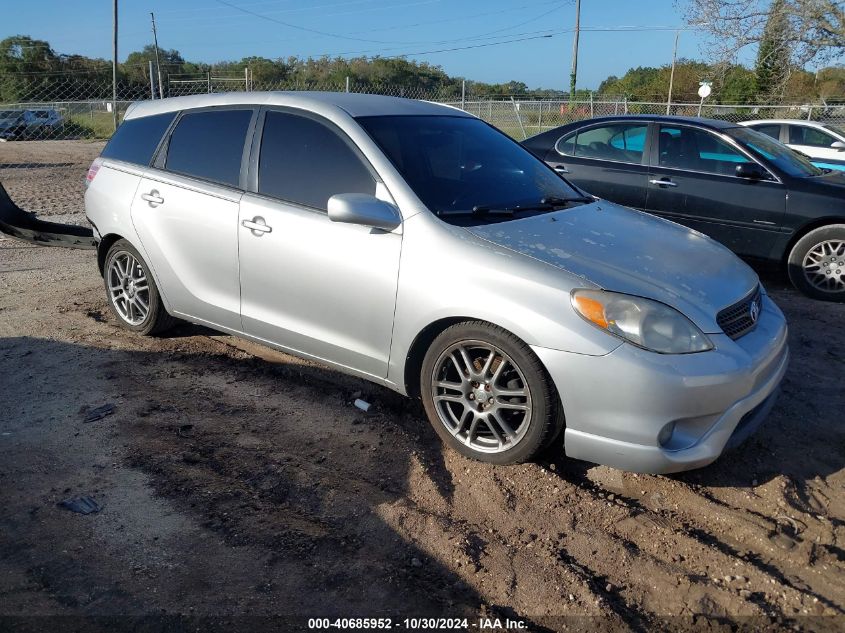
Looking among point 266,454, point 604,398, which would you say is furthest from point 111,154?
point 604,398

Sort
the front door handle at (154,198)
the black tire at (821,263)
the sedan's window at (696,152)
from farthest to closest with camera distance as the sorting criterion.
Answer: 1. the sedan's window at (696,152)
2. the black tire at (821,263)
3. the front door handle at (154,198)

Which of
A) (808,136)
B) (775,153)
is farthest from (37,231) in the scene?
(808,136)

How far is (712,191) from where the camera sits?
705cm

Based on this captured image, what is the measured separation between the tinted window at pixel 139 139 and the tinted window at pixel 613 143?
15.3ft

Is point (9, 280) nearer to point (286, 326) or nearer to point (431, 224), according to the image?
point (286, 326)

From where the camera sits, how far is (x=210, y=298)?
4.56m

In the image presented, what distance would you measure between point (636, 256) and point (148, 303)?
3413mm

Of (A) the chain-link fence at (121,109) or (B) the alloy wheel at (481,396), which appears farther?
(A) the chain-link fence at (121,109)

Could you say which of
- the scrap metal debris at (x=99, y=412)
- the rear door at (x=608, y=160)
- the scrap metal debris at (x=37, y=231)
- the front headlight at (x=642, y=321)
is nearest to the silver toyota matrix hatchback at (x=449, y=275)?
the front headlight at (x=642, y=321)

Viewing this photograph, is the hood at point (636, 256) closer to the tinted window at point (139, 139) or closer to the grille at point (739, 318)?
the grille at point (739, 318)

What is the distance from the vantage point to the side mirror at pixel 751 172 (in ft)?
22.5

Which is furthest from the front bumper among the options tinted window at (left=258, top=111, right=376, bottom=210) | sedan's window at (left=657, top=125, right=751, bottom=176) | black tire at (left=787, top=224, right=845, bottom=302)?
sedan's window at (left=657, top=125, right=751, bottom=176)

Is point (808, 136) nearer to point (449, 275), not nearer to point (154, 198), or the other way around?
point (449, 275)

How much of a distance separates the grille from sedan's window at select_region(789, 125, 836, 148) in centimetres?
1064
